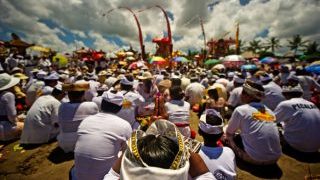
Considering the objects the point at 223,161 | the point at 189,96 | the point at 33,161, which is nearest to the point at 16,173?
the point at 33,161

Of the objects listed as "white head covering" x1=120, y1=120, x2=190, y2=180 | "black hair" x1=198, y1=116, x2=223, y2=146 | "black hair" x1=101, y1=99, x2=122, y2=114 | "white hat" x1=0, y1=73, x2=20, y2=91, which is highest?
"white hat" x1=0, y1=73, x2=20, y2=91

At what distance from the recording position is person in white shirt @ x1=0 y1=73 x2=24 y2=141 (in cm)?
525

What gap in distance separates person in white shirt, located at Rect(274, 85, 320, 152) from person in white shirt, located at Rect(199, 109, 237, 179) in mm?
2925

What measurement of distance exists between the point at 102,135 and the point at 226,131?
2.80 m

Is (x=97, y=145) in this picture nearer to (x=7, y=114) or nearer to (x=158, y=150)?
(x=158, y=150)

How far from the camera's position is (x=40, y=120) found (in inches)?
207

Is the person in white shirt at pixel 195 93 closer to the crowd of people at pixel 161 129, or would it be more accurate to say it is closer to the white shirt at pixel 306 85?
the crowd of people at pixel 161 129

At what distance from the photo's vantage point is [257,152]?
410cm

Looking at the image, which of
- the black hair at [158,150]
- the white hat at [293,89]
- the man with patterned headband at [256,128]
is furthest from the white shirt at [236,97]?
the black hair at [158,150]

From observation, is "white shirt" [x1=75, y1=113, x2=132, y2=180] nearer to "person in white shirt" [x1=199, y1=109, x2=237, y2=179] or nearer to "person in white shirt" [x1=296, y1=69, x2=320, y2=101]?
"person in white shirt" [x1=199, y1=109, x2=237, y2=179]

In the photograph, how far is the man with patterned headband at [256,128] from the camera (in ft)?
13.1

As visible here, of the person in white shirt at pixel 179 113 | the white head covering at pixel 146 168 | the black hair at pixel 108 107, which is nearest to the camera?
the white head covering at pixel 146 168

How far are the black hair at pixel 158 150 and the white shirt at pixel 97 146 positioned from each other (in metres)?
1.65

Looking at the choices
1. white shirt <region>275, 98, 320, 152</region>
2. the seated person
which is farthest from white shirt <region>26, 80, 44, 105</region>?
white shirt <region>275, 98, 320, 152</region>
